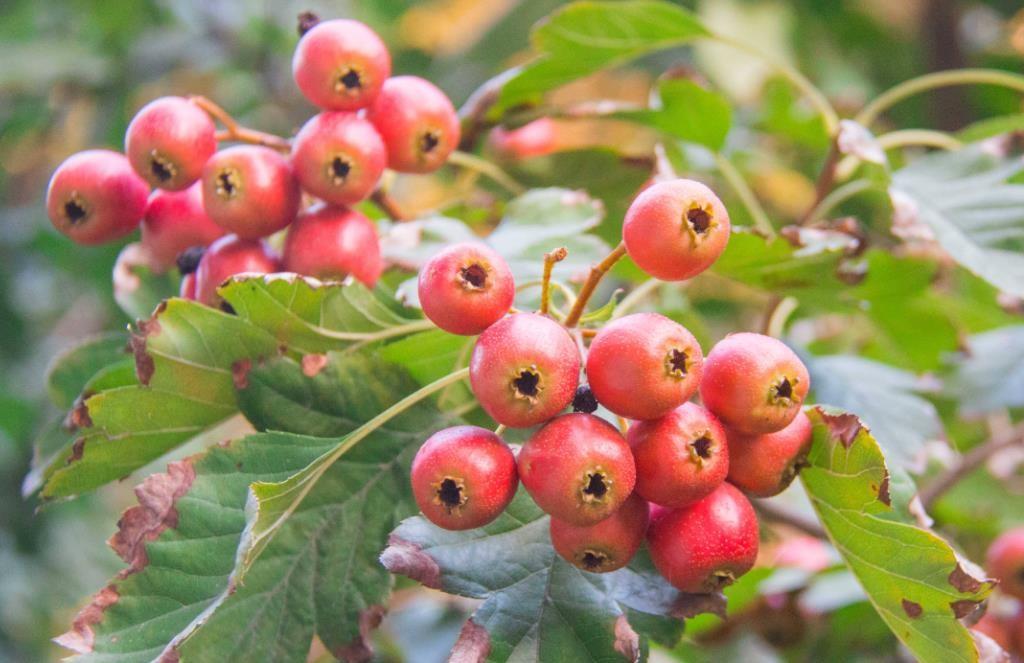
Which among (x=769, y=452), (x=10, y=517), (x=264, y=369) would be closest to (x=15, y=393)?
(x=10, y=517)

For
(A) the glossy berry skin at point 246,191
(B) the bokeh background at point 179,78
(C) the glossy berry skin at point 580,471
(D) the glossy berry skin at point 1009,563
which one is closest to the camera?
(C) the glossy berry skin at point 580,471

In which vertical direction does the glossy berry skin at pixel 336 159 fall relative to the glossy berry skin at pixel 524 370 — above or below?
above

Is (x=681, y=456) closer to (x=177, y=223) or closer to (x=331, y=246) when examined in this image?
(x=331, y=246)

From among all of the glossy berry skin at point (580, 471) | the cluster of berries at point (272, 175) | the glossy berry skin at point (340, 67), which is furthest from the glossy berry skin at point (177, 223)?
the glossy berry skin at point (580, 471)

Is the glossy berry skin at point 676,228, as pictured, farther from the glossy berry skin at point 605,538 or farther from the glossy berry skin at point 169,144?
the glossy berry skin at point 169,144

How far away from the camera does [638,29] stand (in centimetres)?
107

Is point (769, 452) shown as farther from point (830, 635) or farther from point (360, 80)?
point (830, 635)

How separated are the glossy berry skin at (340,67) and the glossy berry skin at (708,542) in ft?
1.35

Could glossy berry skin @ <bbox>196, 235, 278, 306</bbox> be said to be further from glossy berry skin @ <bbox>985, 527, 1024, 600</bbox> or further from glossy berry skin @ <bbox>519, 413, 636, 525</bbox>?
glossy berry skin @ <bbox>985, 527, 1024, 600</bbox>

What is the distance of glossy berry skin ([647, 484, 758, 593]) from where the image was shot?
0.57 metres

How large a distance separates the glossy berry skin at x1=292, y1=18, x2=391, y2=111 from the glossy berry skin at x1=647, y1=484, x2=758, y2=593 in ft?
1.35

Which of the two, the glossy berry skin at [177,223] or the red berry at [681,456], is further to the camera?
the glossy berry skin at [177,223]

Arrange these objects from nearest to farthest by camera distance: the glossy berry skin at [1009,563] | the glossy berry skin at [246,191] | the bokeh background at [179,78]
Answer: the glossy berry skin at [246,191] < the glossy berry skin at [1009,563] < the bokeh background at [179,78]

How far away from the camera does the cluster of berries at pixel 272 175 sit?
0.74 meters
